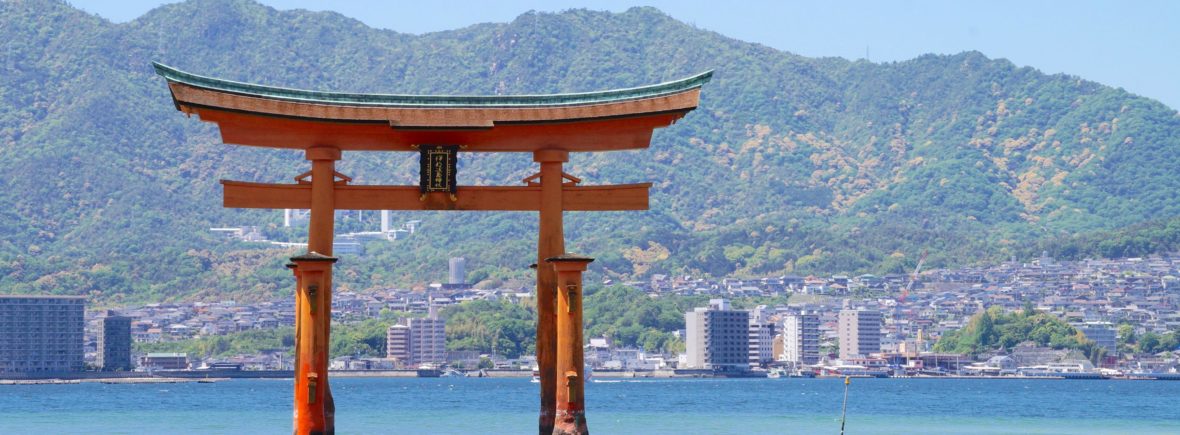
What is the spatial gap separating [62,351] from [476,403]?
79797 millimetres

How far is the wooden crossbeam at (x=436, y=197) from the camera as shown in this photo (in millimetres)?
27922

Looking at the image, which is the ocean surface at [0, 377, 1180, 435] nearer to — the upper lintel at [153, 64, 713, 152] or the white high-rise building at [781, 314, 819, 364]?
the upper lintel at [153, 64, 713, 152]

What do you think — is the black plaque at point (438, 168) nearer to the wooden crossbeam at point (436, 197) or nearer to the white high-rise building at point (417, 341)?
the wooden crossbeam at point (436, 197)

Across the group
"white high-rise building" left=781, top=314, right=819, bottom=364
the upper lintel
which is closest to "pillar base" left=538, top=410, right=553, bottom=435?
the upper lintel

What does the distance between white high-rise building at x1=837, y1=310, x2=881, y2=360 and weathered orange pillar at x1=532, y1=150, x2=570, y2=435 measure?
170571mm


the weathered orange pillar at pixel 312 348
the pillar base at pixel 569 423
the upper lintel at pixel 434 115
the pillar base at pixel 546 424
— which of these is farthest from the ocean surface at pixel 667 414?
the weathered orange pillar at pixel 312 348

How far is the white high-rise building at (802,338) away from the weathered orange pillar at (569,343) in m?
169

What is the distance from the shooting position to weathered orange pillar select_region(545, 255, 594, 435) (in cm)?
2722

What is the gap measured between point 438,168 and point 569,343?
10.9 feet

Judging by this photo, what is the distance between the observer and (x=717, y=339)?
7234 inches

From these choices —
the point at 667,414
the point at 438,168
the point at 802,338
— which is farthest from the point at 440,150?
the point at 802,338

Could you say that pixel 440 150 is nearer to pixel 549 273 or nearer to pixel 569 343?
pixel 549 273

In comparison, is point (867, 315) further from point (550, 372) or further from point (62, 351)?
point (550, 372)

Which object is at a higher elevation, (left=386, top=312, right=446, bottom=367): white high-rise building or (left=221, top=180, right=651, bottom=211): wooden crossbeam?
(left=221, top=180, right=651, bottom=211): wooden crossbeam
